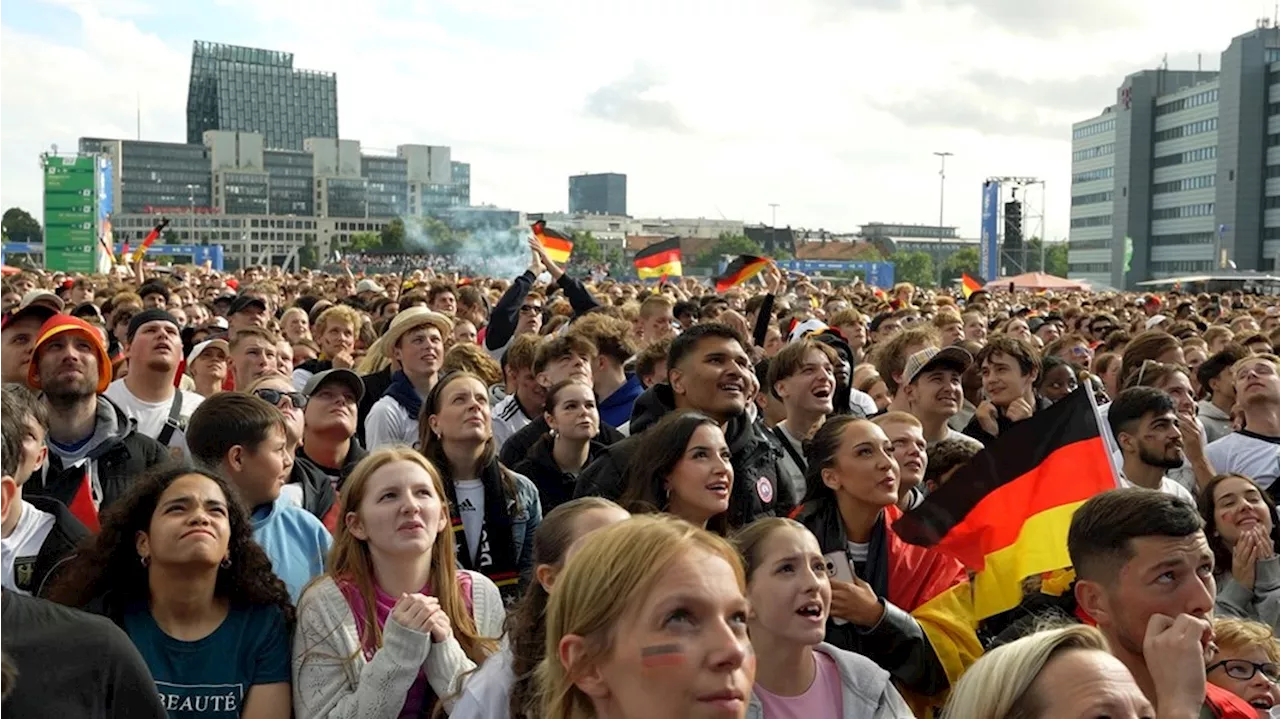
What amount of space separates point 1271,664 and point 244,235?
19711cm

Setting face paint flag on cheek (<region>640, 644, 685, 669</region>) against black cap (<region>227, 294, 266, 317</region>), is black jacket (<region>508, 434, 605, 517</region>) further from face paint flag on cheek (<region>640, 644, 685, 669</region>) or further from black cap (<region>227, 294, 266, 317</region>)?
black cap (<region>227, 294, 266, 317</region>)

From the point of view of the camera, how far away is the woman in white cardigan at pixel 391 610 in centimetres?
449

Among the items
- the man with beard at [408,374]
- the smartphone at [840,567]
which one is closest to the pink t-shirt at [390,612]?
the smartphone at [840,567]

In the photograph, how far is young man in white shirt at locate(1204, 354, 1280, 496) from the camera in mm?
8406

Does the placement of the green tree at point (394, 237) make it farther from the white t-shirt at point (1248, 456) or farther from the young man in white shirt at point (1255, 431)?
the white t-shirt at point (1248, 456)

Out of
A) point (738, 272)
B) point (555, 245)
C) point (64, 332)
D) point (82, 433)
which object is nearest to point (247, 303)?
point (64, 332)

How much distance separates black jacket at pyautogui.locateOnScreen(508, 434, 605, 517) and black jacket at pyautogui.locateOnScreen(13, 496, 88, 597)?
92.6 inches

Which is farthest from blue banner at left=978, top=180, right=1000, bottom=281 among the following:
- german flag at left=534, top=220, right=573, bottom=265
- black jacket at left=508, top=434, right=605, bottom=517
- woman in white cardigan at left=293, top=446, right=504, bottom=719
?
woman in white cardigan at left=293, top=446, right=504, bottom=719

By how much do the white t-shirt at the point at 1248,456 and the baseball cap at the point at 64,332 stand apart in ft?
19.0

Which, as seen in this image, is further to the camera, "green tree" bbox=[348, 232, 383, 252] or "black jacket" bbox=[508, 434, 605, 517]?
"green tree" bbox=[348, 232, 383, 252]

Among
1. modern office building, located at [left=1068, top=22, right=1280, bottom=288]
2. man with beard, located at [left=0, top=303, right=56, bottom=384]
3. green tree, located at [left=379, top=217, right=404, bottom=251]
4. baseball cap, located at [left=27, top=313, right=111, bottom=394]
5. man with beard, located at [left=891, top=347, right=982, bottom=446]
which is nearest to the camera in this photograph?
baseball cap, located at [left=27, top=313, right=111, bottom=394]

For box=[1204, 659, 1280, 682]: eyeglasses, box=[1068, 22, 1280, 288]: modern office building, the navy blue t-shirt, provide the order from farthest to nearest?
box=[1068, 22, 1280, 288]: modern office building → box=[1204, 659, 1280, 682]: eyeglasses → the navy blue t-shirt

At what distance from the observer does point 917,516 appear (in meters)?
5.65

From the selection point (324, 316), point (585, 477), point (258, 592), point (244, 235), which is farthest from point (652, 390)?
point (244, 235)
